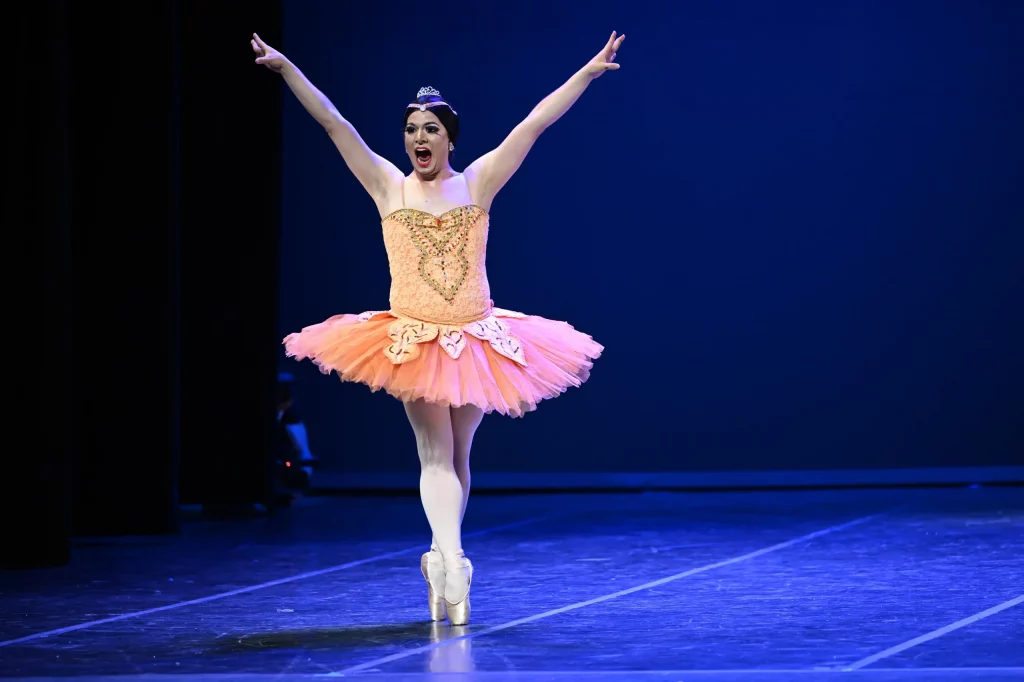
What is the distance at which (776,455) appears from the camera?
7.14 m

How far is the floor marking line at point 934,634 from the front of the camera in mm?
2977

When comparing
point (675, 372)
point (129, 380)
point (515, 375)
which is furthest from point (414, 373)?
point (675, 372)

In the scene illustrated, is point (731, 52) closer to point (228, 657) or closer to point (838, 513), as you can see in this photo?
point (838, 513)

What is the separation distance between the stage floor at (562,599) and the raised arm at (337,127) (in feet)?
3.67

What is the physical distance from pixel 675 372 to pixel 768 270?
2.25 feet

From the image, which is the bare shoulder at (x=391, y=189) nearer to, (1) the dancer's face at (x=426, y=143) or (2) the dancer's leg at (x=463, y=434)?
(1) the dancer's face at (x=426, y=143)

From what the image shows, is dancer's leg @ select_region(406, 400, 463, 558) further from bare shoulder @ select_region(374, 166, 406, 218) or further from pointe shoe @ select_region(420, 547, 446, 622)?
bare shoulder @ select_region(374, 166, 406, 218)

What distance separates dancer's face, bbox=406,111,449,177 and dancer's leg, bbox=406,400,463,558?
603mm

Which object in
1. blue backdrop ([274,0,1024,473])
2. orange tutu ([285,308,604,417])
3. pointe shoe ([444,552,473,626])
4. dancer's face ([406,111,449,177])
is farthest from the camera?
blue backdrop ([274,0,1024,473])

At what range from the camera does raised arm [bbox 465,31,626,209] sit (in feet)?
11.7

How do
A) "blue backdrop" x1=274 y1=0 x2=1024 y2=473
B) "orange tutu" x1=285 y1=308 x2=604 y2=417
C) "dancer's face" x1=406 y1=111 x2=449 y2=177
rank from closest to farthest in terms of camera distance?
"orange tutu" x1=285 y1=308 x2=604 y2=417, "dancer's face" x1=406 y1=111 x2=449 y2=177, "blue backdrop" x1=274 y1=0 x2=1024 y2=473

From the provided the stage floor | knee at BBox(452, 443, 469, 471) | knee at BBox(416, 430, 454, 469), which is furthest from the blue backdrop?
knee at BBox(416, 430, 454, 469)

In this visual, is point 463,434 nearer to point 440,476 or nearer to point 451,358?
point 440,476

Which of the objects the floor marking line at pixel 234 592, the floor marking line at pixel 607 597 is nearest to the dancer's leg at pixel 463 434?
the floor marking line at pixel 607 597
